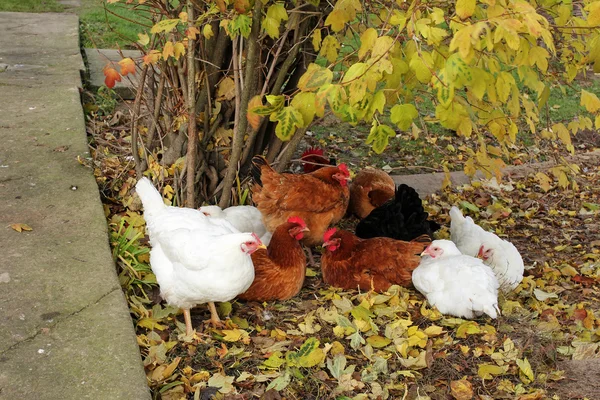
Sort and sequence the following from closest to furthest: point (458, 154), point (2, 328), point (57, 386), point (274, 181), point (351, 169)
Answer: point (57, 386) → point (2, 328) → point (274, 181) → point (351, 169) → point (458, 154)

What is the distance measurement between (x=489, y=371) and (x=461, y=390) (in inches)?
9.1

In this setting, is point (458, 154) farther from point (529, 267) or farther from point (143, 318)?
point (143, 318)

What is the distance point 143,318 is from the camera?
3205 millimetres

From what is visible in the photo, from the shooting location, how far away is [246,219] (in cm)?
411

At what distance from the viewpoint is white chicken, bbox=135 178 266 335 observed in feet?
10.1

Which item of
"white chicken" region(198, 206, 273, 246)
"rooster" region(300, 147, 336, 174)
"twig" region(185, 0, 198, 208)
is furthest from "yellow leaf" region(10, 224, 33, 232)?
"rooster" region(300, 147, 336, 174)

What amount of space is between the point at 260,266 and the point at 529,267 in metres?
1.92

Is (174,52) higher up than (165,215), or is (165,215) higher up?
(174,52)

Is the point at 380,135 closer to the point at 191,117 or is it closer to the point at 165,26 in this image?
the point at 165,26

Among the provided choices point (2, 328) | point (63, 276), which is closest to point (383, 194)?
point (63, 276)

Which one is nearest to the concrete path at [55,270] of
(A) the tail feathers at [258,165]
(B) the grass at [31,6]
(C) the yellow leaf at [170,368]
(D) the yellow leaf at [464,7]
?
(C) the yellow leaf at [170,368]

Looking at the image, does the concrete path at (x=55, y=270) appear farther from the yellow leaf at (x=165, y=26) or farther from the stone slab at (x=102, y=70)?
the yellow leaf at (x=165, y=26)

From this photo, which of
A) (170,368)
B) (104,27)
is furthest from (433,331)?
(104,27)

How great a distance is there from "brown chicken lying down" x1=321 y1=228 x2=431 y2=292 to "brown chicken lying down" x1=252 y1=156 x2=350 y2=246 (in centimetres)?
27
